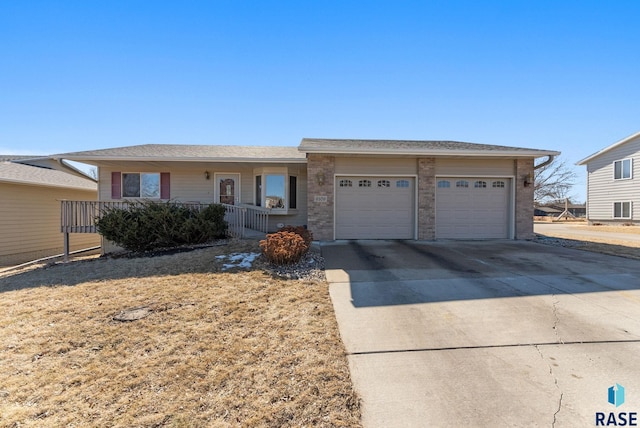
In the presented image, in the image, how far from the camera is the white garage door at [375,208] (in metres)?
10.1

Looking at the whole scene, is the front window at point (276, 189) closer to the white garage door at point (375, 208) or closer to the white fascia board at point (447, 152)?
the white garage door at point (375, 208)

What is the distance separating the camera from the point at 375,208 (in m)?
10.2

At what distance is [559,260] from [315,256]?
18.3 ft

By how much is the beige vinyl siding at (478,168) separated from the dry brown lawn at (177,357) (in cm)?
704

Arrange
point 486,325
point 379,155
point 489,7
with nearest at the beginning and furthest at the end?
1. point 486,325
2. point 489,7
3. point 379,155

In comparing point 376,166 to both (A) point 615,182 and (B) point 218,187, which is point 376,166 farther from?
(A) point 615,182

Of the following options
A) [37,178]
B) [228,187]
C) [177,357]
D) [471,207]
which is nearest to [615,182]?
[471,207]

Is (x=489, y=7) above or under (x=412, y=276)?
above

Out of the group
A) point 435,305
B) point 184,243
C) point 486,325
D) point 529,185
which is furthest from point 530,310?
point 184,243

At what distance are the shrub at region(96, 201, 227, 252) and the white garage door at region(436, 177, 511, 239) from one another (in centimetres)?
750

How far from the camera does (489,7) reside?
8859 mm

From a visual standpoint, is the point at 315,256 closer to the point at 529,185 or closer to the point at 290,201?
the point at 290,201

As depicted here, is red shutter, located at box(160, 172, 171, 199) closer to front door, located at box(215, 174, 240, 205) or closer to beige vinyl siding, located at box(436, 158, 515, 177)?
front door, located at box(215, 174, 240, 205)
